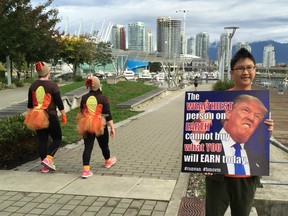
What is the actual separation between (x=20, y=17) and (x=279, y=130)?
18.1 m

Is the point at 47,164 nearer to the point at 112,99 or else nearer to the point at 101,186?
the point at 101,186

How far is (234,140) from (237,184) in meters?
0.37

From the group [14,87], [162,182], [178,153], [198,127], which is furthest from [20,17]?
[198,127]

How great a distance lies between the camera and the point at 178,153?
26.5 ft

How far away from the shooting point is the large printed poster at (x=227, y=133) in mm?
3105

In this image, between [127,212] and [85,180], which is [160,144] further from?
[127,212]

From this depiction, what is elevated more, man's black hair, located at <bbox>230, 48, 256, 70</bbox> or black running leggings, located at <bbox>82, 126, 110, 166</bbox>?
man's black hair, located at <bbox>230, 48, 256, 70</bbox>

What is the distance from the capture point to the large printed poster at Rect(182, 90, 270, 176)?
3.11 metres

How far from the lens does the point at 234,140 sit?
3.21 meters

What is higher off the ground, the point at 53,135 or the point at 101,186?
the point at 53,135

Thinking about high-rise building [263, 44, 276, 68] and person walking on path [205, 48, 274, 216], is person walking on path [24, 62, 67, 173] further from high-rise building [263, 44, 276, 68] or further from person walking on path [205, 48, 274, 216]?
high-rise building [263, 44, 276, 68]

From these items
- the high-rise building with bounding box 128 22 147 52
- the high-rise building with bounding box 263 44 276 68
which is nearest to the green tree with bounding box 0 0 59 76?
the high-rise building with bounding box 263 44 276 68

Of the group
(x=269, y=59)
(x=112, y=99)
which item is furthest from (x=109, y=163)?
(x=269, y=59)

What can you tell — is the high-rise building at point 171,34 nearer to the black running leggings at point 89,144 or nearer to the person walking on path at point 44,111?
the black running leggings at point 89,144
